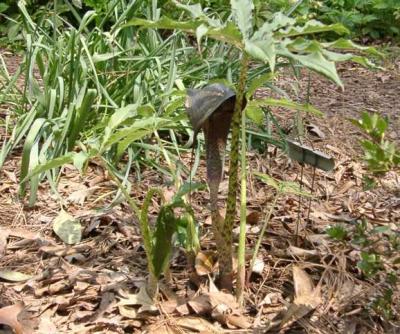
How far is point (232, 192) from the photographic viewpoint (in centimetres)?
156

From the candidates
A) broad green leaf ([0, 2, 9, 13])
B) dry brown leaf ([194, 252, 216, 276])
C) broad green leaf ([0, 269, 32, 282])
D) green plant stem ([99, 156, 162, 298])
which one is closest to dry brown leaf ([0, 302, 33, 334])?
broad green leaf ([0, 269, 32, 282])

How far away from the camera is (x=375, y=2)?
15.8 feet

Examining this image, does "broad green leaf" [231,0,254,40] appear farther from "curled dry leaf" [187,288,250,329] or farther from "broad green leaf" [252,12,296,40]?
"curled dry leaf" [187,288,250,329]

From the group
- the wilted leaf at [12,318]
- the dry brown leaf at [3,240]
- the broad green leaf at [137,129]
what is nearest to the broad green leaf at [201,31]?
the broad green leaf at [137,129]

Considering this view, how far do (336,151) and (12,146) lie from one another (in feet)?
4.01

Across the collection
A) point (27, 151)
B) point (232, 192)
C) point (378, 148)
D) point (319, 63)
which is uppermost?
point (319, 63)

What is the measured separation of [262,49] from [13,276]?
97 centimetres

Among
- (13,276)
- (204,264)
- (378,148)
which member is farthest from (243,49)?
(13,276)

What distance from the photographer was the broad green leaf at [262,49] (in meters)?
1.20

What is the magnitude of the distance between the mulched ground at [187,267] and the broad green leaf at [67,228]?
0.09ft

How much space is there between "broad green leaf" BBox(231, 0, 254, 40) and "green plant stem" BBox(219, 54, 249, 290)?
3.0 inches

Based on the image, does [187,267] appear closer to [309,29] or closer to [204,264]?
[204,264]

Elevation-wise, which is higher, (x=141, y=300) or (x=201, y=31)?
(x=201, y=31)

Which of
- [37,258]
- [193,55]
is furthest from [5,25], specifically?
[37,258]
